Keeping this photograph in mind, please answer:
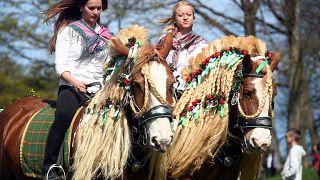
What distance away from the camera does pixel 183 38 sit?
8891mm

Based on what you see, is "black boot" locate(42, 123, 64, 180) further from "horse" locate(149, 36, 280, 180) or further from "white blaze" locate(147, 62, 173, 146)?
"white blaze" locate(147, 62, 173, 146)

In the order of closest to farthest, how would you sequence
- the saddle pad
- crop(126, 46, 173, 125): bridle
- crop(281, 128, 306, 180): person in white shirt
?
1. crop(126, 46, 173, 125): bridle
2. the saddle pad
3. crop(281, 128, 306, 180): person in white shirt

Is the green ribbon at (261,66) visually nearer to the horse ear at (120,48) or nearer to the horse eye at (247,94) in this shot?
the horse eye at (247,94)

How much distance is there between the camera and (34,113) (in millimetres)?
8859

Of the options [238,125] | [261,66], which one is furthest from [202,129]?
[261,66]

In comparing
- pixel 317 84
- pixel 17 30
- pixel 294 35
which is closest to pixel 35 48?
pixel 17 30

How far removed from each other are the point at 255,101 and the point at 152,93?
1.20 metres

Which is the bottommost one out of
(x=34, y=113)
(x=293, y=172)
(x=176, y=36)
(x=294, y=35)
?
(x=293, y=172)

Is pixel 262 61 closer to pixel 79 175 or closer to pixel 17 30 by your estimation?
pixel 79 175

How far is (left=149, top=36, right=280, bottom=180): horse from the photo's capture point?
760cm

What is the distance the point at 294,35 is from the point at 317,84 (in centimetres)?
1345

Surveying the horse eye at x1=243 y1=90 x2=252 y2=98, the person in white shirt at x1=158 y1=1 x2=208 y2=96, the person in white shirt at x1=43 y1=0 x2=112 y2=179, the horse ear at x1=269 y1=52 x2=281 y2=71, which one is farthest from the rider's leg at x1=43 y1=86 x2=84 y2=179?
the horse ear at x1=269 y1=52 x2=281 y2=71

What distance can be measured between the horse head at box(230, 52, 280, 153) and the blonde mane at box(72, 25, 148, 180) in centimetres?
110

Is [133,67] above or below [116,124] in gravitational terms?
above
